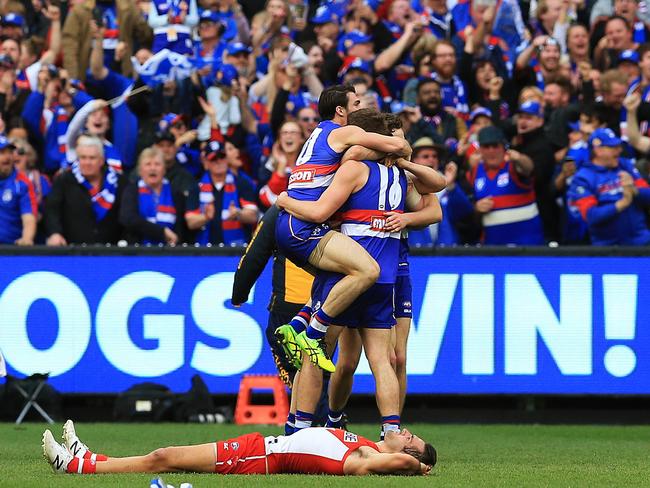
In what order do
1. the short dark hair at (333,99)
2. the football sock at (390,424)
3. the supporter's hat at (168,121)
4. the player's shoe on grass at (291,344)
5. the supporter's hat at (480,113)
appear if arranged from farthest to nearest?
the supporter's hat at (168,121)
the supporter's hat at (480,113)
the short dark hair at (333,99)
the player's shoe on grass at (291,344)
the football sock at (390,424)

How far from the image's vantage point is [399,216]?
1018cm

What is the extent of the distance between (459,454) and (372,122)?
9.67 ft

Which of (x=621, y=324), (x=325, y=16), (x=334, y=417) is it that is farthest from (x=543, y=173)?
(x=334, y=417)

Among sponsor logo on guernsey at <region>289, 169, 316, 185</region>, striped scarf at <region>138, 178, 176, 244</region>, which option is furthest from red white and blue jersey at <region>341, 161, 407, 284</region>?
striped scarf at <region>138, 178, 176, 244</region>

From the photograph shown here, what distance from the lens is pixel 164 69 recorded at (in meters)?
18.0

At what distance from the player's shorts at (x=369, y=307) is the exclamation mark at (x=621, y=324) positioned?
565 cm

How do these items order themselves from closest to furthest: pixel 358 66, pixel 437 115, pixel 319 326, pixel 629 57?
1. pixel 319 326
2. pixel 437 115
3. pixel 629 57
4. pixel 358 66

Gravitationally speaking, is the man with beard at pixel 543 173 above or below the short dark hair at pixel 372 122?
below

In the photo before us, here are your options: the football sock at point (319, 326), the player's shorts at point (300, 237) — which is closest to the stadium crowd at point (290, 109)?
the player's shorts at point (300, 237)

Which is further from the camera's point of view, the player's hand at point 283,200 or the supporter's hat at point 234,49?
the supporter's hat at point 234,49

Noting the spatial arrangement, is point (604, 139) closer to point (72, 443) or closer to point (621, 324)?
point (621, 324)

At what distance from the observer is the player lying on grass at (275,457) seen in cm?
860

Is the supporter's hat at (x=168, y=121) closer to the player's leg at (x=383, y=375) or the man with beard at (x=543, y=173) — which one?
the man with beard at (x=543, y=173)

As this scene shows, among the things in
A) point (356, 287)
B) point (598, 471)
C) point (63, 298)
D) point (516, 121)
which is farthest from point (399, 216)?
point (516, 121)
